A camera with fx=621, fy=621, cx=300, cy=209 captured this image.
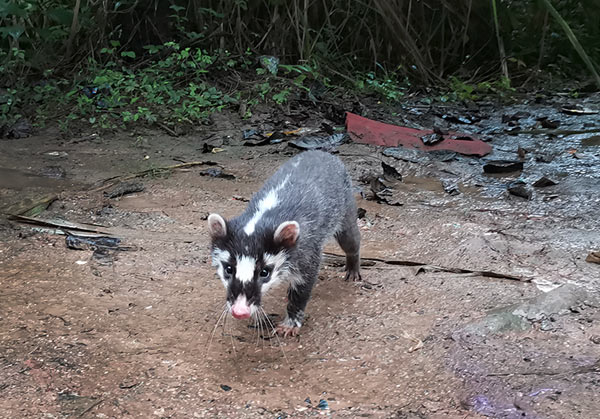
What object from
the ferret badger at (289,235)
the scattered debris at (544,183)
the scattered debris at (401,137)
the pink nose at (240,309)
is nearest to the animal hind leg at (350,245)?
the ferret badger at (289,235)

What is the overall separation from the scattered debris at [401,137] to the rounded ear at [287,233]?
363 cm

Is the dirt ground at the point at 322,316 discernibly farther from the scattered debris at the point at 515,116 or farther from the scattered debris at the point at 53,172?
the scattered debris at the point at 515,116

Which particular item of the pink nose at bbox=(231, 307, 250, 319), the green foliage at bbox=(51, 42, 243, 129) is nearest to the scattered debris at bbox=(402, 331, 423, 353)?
the pink nose at bbox=(231, 307, 250, 319)

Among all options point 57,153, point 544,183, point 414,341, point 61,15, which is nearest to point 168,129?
point 57,153

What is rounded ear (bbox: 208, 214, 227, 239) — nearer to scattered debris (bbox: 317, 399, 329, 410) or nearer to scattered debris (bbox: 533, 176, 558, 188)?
scattered debris (bbox: 317, 399, 329, 410)

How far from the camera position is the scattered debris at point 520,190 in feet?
17.1

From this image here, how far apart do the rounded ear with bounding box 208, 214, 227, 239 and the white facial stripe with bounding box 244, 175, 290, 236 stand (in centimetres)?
12

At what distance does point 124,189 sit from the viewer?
5.28m

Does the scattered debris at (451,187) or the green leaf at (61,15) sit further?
the green leaf at (61,15)

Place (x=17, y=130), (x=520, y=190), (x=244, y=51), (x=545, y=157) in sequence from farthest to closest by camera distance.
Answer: (x=244, y=51), (x=17, y=130), (x=545, y=157), (x=520, y=190)

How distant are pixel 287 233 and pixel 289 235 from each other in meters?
0.02

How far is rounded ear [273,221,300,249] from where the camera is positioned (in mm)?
3202

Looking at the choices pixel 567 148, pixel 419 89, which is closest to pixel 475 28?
pixel 419 89

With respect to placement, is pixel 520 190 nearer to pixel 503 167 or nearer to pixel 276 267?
pixel 503 167
